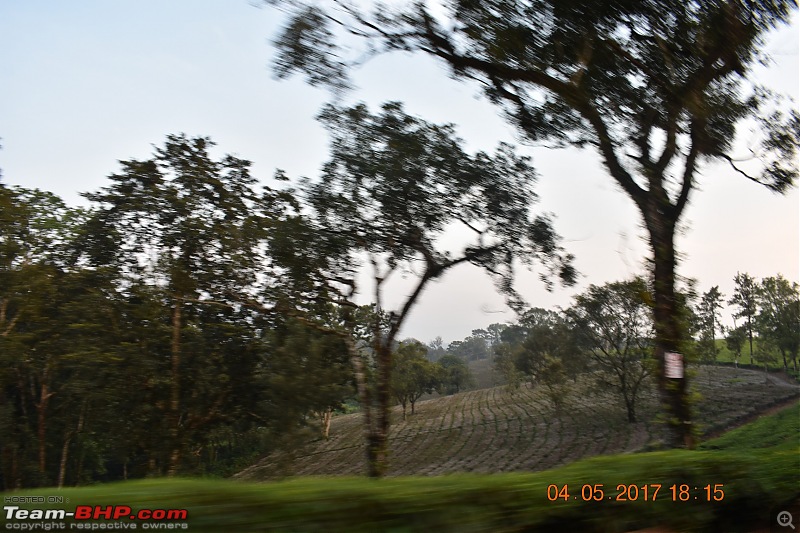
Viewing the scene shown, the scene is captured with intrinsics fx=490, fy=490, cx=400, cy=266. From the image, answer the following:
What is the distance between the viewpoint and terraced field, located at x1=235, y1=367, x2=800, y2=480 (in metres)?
28.1

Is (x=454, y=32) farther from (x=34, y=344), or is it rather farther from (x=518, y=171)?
(x=34, y=344)

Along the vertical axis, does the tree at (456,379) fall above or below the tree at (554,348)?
below

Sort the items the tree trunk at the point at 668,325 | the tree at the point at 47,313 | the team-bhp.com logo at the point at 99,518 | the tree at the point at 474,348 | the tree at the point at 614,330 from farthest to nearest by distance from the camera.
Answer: the tree at the point at 474,348 < the tree at the point at 614,330 < the tree at the point at 47,313 < the tree trunk at the point at 668,325 < the team-bhp.com logo at the point at 99,518

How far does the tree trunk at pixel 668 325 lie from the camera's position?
631 cm

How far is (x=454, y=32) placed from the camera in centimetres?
808

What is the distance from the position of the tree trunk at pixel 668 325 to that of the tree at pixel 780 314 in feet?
133

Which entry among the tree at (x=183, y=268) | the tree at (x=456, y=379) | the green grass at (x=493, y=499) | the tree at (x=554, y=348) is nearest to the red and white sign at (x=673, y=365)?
the green grass at (x=493, y=499)

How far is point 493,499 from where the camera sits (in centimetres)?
288

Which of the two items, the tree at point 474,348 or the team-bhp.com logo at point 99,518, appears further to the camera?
the tree at point 474,348

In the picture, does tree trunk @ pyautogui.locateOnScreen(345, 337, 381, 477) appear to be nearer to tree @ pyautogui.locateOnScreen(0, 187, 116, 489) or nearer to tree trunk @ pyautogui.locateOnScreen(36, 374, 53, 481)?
tree @ pyautogui.locateOnScreen(0, 187, 116, 489)

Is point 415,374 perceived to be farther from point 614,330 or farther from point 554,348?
point 614,330

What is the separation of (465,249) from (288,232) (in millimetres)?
3755

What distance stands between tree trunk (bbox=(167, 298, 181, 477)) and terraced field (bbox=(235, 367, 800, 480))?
5.76 m

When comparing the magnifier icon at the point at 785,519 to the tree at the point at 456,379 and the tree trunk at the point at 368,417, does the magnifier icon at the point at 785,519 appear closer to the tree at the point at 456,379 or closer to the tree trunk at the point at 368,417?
the tree trunk at the point at 368,417
